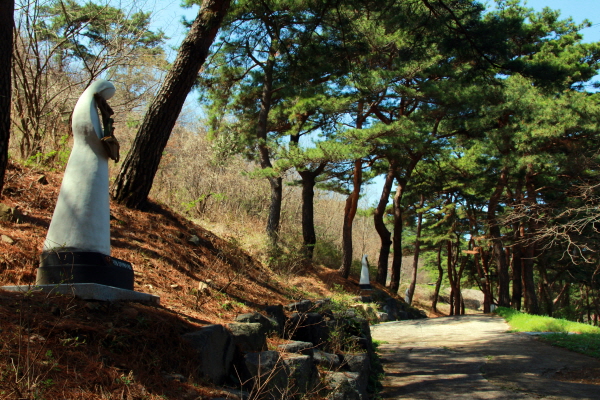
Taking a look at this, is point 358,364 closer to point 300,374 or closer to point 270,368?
point 300,374

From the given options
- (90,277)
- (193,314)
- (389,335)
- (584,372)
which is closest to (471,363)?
(584,372)

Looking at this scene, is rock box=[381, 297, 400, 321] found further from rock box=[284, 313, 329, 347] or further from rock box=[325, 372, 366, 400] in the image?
rock box=[325, 372, 366, 400]

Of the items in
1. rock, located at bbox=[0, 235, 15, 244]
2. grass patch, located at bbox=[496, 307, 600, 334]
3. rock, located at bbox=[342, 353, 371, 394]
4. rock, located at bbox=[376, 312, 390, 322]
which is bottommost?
rock, located at bbox=[376, 312, 390, 322]

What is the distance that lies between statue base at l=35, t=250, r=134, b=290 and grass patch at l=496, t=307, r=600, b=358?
26.9 feet

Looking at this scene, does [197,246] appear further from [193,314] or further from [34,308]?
[34,308]

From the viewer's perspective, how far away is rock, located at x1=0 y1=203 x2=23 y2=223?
532 centimetres

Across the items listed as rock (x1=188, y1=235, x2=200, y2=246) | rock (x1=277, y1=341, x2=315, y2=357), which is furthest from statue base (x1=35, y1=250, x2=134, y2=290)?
rock (x1=188, y1=235, x2=200, y2=246)

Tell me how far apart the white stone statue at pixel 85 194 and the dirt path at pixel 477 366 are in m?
4.03

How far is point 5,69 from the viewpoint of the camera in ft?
15.1

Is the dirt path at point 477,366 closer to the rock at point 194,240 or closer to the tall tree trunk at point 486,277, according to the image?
the rock at point 194,240

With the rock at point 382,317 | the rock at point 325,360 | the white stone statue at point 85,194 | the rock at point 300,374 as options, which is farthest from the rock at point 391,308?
the white stone statue at point 85,194

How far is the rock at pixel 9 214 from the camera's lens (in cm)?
532

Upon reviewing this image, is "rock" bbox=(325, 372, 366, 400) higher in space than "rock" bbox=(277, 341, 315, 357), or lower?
lower

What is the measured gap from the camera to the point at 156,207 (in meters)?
8.23
